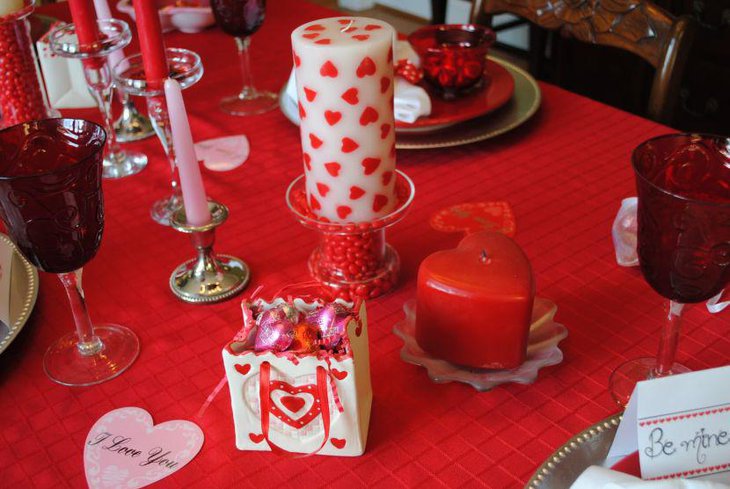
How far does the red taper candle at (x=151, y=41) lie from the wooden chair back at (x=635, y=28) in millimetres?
803

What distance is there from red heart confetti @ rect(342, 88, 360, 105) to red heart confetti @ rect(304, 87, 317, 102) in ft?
0.10

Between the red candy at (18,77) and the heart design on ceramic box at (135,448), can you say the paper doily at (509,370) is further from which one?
the red candy at (18,77)

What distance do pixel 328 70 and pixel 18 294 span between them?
420mm

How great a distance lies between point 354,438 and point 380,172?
0.29 m

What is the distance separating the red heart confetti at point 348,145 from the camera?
772 millimetres

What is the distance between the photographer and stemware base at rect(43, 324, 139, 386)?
0.76 m

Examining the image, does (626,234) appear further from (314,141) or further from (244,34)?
(244,34)

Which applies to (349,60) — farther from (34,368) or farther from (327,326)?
(34,368)

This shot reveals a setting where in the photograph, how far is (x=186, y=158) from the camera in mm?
786

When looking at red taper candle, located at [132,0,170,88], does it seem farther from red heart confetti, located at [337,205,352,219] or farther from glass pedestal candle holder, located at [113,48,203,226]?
red heart confetti, located at [337,205,352,219]

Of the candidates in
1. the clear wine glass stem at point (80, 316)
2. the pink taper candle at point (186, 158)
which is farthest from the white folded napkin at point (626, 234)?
the clear wine glass stem at point (80, 316)

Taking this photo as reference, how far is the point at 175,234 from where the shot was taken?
99 cm

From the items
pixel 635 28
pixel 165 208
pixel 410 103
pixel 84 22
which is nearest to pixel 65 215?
pixel 165 208

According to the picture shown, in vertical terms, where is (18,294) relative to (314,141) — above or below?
below
